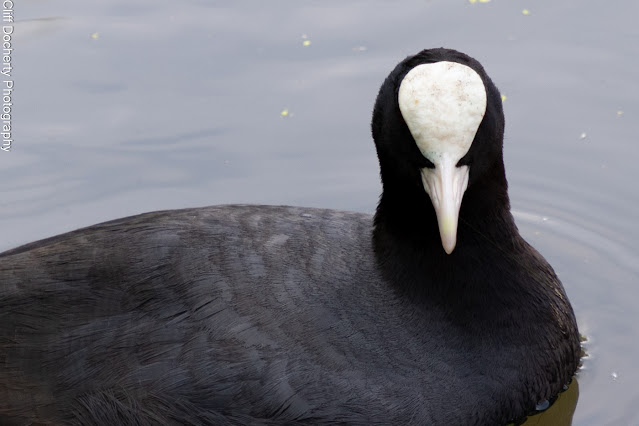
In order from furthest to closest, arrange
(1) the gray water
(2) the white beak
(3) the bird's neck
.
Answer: (1) the gray water, (3) the bird's neck, (2) the white beak

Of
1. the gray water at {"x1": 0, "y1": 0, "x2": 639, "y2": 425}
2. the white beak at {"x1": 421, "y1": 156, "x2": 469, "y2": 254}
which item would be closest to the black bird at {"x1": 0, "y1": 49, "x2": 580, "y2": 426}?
the white beak at {"x1": 421, "y1": 156, "x2": 469, "y2": 254}

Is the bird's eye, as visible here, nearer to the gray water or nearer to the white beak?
the white beak

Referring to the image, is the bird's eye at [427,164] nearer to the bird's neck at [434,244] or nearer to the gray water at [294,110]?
the bird's neck at [434,244]

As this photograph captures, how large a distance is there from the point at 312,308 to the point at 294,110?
2.31 meters

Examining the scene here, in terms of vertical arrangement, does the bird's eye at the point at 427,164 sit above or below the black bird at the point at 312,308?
above

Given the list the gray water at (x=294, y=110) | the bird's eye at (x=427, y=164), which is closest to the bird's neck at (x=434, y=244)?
the bird's eye at (x=427, y=164)

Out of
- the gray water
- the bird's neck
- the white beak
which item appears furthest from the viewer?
the gray water

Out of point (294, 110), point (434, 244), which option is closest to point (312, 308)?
point (434, 244)

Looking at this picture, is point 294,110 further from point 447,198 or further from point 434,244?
point 447,198

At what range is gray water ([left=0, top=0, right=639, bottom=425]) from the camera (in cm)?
545

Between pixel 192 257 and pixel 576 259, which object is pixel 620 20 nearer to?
pixel 576 259

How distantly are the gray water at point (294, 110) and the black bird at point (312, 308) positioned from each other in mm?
950

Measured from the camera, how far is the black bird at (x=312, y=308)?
379cm

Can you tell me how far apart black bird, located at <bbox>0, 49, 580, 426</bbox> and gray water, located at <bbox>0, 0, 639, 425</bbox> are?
0.95 metres
